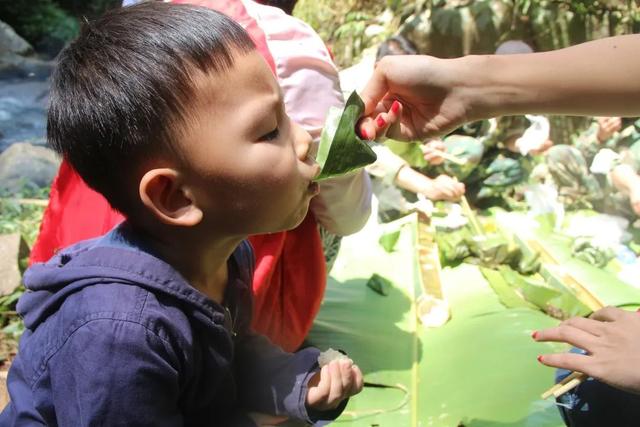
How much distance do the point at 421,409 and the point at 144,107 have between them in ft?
3.74

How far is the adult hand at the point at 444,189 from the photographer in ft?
9.23

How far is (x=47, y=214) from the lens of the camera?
1493 mm

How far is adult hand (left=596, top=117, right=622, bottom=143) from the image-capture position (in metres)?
2.80

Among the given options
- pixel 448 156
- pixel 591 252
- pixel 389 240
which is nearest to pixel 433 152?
pixel 448 156

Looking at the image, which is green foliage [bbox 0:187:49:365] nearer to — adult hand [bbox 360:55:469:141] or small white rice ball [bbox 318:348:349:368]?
small white rice ball [bbox 318:348:349:368]

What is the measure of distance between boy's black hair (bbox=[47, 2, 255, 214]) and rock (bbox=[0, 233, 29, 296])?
159 cm

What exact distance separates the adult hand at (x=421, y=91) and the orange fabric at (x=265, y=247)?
0.76ft

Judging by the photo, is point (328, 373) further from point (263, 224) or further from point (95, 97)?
point (95, 97)

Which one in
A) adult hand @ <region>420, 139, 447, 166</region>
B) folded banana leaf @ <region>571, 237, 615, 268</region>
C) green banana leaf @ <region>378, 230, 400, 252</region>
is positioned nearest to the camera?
folded banana leaf @ <region>571, 237, 615, 268</region>

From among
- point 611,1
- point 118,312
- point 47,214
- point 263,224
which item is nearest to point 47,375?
point 118,312

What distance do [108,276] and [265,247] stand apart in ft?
1.94

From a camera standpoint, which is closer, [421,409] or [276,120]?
[276,120]

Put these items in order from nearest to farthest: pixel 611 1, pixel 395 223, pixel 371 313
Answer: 1. pixel 371 313
2. pixel 395 223
3. pixel 611 1

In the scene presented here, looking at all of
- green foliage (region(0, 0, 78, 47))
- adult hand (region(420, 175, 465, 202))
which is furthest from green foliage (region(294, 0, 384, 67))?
green foliage (region(0, 0, 78, 47))
